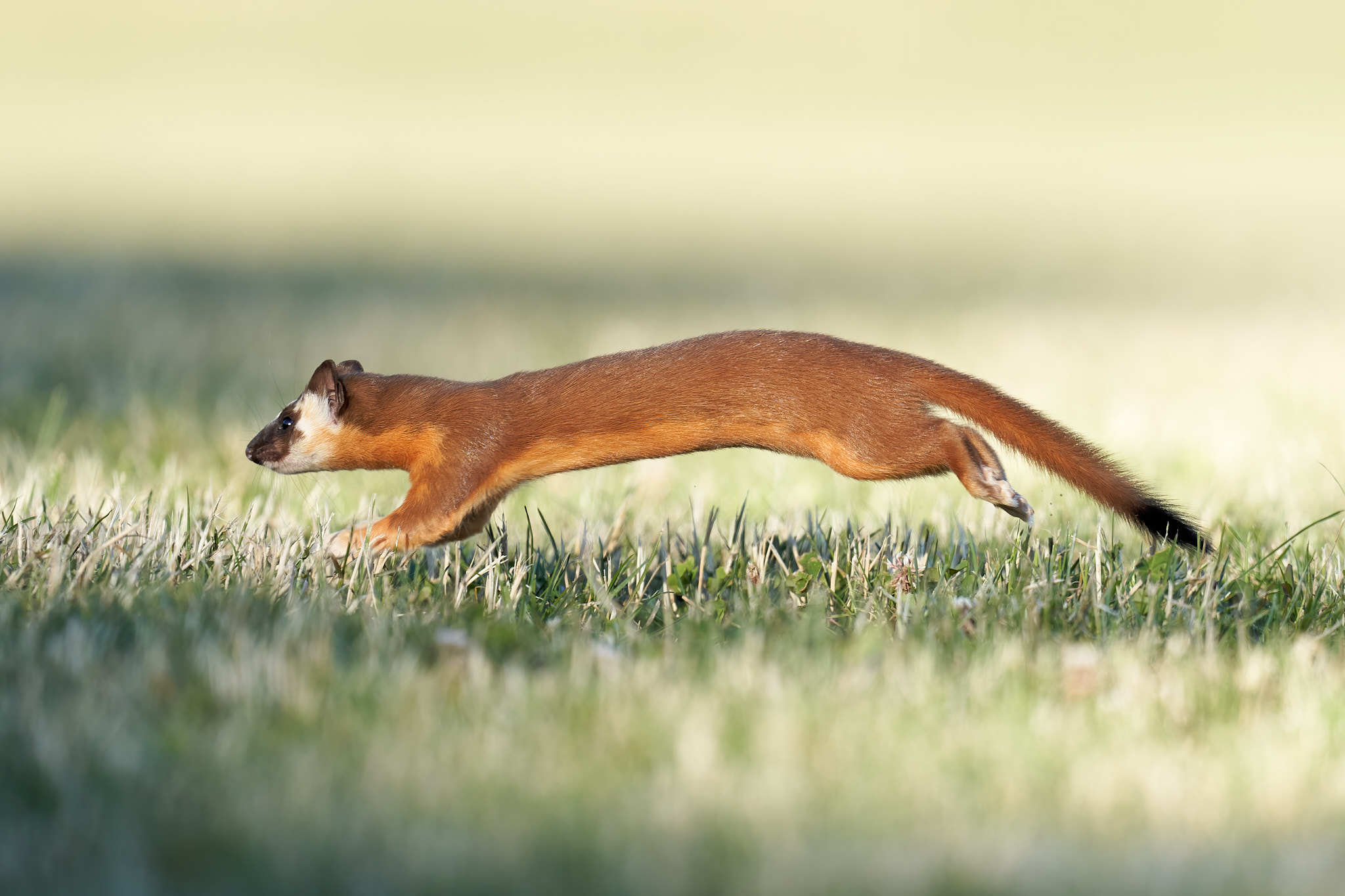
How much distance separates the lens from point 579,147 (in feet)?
105

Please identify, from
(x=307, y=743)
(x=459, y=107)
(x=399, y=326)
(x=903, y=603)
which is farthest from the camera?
(x=459, y=107)

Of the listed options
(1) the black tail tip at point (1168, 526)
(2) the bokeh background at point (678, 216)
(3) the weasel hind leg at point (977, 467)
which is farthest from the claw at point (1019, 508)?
(2) the bokeh background at point (678, 216)

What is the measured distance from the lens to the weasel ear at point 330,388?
4.01m

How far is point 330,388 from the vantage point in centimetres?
402

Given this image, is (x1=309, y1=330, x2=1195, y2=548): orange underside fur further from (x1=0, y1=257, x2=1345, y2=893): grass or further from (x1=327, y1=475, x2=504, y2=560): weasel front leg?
(x1=0, y1=257, x2=1345, y2=893): grass

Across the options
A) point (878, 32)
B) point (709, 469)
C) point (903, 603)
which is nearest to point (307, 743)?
point (903, 603)

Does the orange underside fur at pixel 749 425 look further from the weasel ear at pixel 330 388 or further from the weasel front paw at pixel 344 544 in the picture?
the weasel ear at pixel 330 388

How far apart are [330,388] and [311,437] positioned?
16cm

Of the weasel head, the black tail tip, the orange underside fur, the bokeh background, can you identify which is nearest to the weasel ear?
the weasel head

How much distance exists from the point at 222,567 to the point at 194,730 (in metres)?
1.24

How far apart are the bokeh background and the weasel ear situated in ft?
1.98

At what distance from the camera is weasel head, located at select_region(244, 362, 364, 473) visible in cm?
403

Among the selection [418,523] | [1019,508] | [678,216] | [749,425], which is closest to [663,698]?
[749,425]

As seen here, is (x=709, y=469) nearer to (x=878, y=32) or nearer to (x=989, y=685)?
(x=989, y=685)
